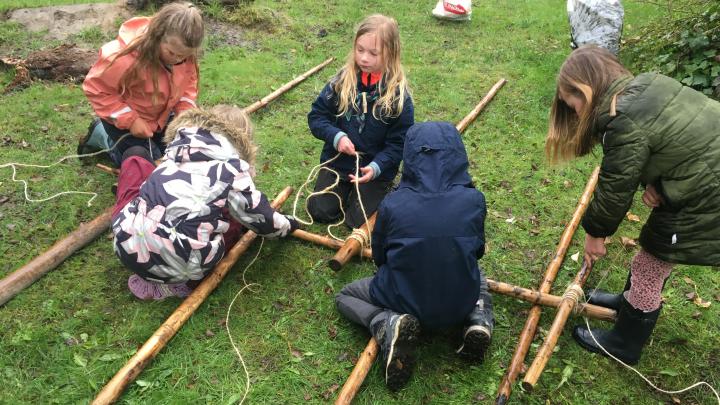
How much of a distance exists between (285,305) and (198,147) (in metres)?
1.21

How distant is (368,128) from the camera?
435 centimetres

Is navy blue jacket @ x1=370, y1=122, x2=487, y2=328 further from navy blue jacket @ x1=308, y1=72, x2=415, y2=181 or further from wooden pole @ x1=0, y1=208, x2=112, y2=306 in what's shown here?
wooden pole @ x1=0, y1=208, x2=112, y2=306

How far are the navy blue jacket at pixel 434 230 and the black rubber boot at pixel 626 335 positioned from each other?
35.4 inches

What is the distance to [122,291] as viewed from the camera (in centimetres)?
360

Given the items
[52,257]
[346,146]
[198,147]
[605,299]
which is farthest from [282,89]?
[605,299]

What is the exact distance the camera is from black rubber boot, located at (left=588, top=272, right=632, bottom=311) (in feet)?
11.5

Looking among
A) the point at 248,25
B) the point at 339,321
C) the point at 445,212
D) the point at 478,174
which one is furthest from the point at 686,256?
the point at 248,25

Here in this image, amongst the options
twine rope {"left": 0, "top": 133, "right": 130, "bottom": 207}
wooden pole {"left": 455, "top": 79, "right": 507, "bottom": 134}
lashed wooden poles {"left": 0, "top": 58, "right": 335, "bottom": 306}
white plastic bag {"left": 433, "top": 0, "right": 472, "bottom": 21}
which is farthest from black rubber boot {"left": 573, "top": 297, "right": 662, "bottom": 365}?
white plastic bag {"left": 433, "top": 0, "right": 472, "bottom": 21}

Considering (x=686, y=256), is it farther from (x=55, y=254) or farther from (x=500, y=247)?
(x=55, y=254)

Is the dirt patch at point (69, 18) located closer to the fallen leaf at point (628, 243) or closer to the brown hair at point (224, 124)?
the brown hair at point (224, 124)

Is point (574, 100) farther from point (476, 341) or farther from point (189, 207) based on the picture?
point (189, 207)

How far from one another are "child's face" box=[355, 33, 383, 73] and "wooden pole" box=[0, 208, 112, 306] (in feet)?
7.59

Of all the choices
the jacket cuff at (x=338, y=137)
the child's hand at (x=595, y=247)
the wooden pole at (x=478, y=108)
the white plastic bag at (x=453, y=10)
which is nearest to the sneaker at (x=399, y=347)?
the child's hand at (x=595, y=247)

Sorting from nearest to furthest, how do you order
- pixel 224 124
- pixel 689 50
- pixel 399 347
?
pixel 399 347 → pixel 224 124 → pixel 689 50
